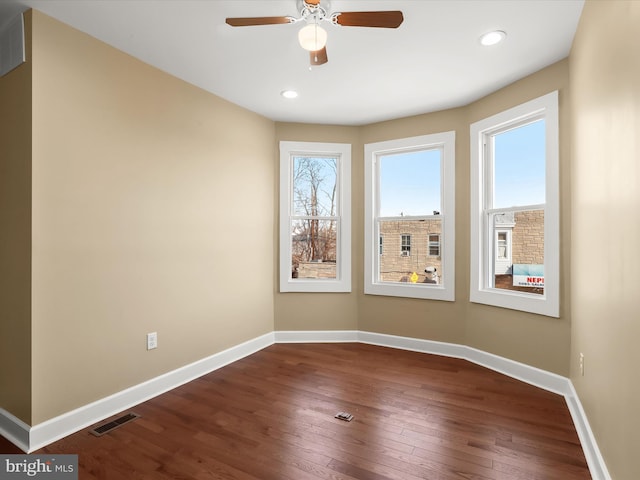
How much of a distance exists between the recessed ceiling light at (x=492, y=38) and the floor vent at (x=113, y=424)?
140 inches

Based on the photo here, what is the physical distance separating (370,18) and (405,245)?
2.66 metres

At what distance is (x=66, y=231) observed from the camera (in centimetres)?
227

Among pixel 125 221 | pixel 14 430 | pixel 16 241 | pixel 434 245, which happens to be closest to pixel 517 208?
pixel 434 245

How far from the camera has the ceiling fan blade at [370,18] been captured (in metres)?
1.80

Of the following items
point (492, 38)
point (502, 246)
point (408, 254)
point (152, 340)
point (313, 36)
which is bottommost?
point (152, 340)

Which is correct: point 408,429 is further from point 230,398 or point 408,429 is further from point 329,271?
point 329,271

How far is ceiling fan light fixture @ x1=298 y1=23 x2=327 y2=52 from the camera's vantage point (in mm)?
1882

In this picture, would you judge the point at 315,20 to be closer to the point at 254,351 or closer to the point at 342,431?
the point at 342,431

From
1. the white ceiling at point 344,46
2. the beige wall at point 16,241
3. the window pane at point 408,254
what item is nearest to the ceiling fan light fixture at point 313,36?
the white ceiling at point 344,46

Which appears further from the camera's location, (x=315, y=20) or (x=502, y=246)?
(x=502, y=246)

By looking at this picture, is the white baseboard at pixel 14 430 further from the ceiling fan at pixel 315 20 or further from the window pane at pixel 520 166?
the window pane at pixel 520 166

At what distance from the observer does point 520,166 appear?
3.21 metres

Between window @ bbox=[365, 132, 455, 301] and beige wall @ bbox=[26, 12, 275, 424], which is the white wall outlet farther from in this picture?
window @ bbox=[365, 132, 455, 301]

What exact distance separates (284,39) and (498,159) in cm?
227
